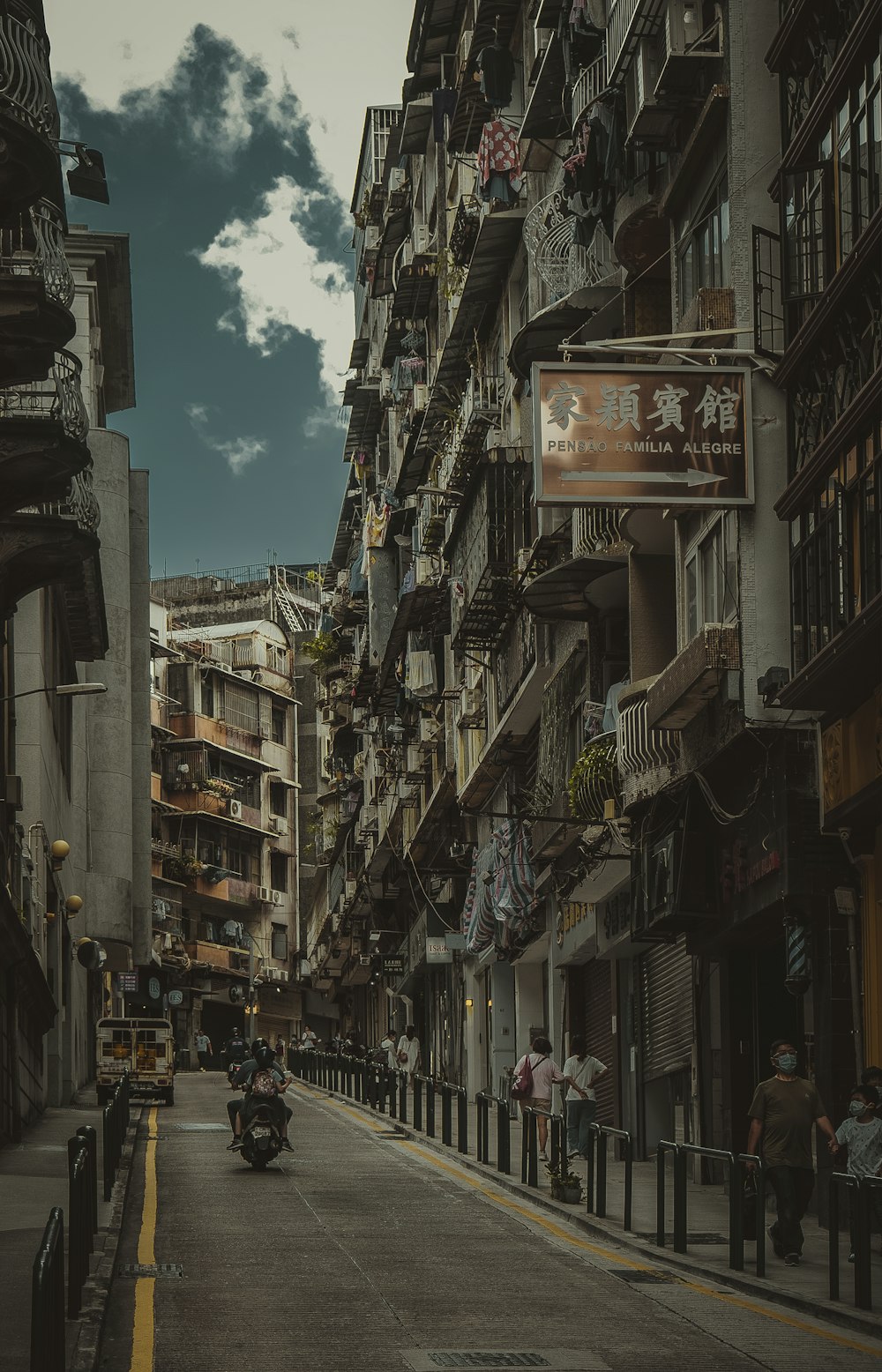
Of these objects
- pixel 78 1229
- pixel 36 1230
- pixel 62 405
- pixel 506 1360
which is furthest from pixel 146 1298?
pixel 62 405

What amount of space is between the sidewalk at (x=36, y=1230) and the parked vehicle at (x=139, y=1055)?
7421 mm

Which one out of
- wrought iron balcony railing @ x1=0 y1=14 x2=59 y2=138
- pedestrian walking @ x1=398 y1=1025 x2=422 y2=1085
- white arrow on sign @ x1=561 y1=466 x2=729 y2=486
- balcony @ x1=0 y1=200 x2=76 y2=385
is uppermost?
wrought iron balcony railing @ x1=0 y1=14 x2=59 y2=138

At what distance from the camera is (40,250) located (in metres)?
23.6

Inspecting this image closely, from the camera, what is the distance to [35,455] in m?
24.9

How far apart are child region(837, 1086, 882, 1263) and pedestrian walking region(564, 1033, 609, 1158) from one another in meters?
7.39

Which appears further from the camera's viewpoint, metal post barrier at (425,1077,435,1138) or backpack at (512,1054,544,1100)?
metal post barrier at (425,1077,435,1138)

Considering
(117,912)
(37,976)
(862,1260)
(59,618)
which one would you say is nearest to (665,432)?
(862,1260)

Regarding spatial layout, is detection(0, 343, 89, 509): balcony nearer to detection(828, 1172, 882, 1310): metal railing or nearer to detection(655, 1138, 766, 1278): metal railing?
detection(655, 1138, 766, 1278): metal railing

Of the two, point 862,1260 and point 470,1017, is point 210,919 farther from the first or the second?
point 862,1260

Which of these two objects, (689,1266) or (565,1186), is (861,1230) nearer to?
(689,1266)

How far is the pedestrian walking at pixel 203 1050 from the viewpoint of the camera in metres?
80.3

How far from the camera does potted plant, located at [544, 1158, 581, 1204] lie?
2133 centimetres

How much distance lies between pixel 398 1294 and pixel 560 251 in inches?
708

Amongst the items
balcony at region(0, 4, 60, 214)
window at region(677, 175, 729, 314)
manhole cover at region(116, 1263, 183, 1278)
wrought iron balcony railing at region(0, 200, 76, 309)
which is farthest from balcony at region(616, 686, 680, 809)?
manhole cover at region(116, 1263, 183, 1278)
